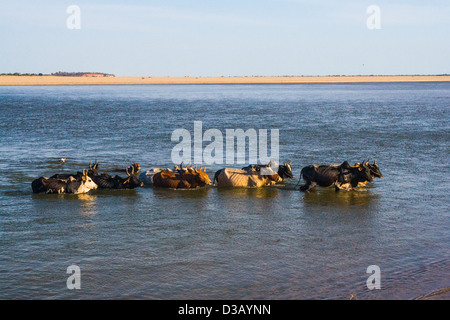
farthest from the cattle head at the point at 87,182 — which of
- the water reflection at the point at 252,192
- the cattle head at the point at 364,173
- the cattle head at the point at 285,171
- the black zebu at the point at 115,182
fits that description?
the cattle head at the point at 364,173

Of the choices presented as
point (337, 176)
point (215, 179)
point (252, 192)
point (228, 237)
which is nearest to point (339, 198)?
point (337, 176)

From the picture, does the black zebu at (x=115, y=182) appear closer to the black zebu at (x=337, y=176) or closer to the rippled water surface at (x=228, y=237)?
the rippled water surface at (x=228, y=237)

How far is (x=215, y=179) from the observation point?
16.9 meters

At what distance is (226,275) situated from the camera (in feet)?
31.2

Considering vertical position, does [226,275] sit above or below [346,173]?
below

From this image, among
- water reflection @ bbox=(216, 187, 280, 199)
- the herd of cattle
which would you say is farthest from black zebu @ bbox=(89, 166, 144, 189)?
water reflection @ bbox=(216, 187, 280, 199)

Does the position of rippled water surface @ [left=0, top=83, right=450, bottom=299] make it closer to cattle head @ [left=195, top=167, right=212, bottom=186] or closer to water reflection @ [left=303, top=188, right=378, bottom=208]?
water reflection @ [left=303, top=188, right=378, bottom=208]

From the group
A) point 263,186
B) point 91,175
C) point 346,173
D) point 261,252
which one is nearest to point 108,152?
point 91,175

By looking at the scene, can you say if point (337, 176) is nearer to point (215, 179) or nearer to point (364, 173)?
point (364, 173)

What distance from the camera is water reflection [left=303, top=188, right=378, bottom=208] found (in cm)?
1451

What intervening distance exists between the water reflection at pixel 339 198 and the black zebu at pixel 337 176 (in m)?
0.22

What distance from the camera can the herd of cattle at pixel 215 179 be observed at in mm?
15719
